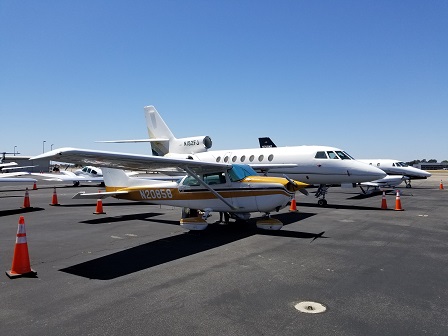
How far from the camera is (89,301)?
470 cm

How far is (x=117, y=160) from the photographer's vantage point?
27.3ft

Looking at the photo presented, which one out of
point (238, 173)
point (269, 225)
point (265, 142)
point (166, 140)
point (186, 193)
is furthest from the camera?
point (265, 142)

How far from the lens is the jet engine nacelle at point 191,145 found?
23.5 metres

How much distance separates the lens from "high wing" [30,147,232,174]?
6477mm

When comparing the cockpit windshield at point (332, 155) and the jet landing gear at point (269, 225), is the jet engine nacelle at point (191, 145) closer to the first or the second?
the cockpit windshield at point (332, 155)

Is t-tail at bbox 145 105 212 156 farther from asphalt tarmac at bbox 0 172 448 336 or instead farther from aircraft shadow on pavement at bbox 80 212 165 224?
asphalt tarmac at bbox 0 172 448 336

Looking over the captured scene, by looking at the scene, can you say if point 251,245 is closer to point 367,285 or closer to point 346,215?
point 367,285

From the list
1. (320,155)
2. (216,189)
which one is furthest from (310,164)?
(216,189)

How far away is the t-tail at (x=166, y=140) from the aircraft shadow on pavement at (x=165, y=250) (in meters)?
12.8

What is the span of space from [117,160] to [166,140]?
57.7ft

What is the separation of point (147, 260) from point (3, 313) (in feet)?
9.46

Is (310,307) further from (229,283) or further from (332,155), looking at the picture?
(332,155)

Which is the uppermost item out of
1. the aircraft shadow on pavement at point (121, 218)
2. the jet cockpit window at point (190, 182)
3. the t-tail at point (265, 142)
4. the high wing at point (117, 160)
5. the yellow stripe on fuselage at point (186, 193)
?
the t-tail at point (265, 142)

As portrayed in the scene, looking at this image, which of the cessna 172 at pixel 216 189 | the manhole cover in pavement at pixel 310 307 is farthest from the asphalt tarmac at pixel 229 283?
the cessna 172 at pixel 216 189
